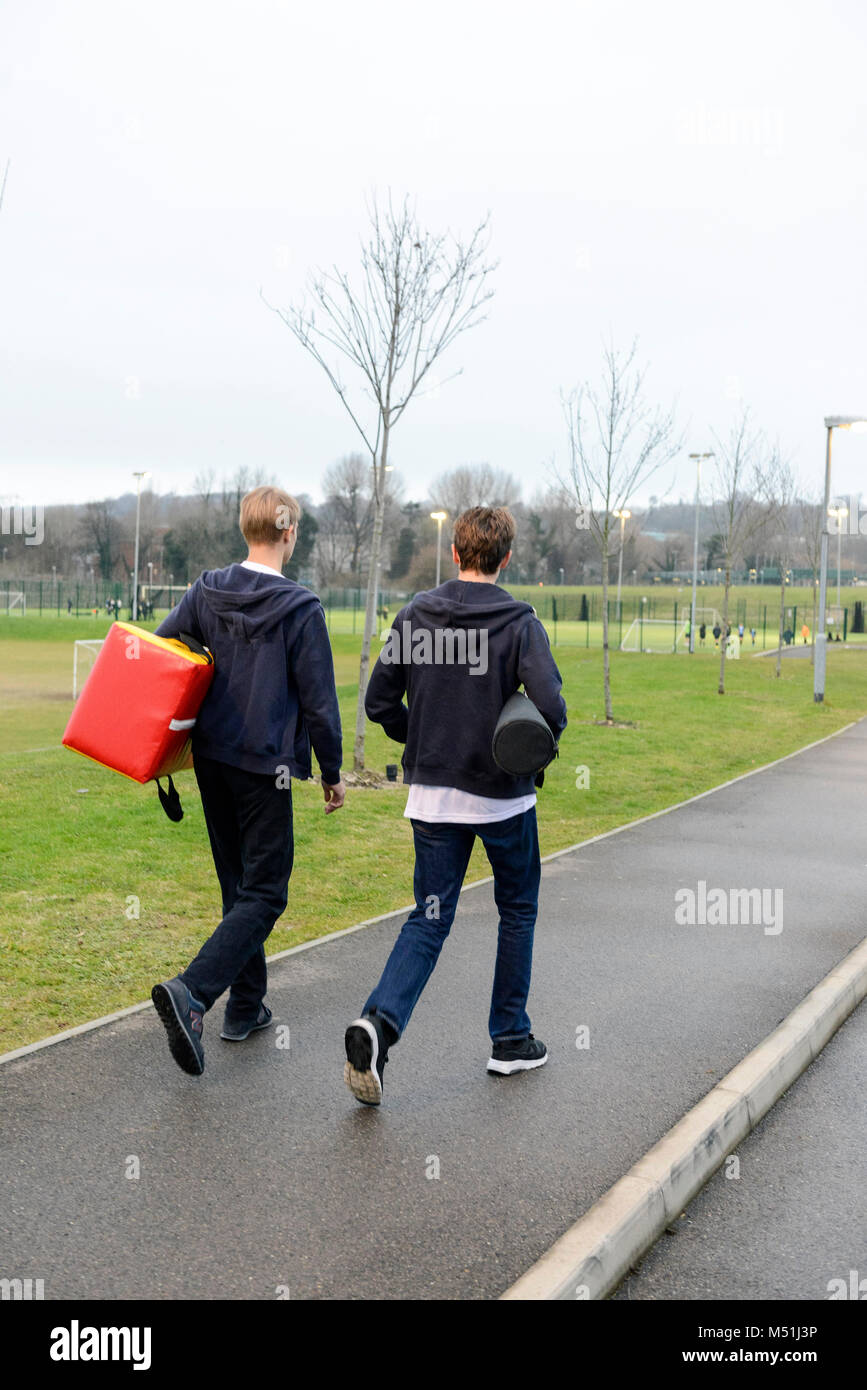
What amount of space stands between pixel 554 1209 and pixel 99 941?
316 centimetres

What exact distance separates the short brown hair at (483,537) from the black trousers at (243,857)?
101 centimetres

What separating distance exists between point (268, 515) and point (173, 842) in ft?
15.1

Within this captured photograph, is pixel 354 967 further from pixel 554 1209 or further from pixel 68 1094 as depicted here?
pixel 554 1209

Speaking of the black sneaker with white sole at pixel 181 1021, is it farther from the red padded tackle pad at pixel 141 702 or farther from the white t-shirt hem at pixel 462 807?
the white t-shirt hem at pixel 462 807

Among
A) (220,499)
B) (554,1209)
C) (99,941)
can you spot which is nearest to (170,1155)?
(554,1209)

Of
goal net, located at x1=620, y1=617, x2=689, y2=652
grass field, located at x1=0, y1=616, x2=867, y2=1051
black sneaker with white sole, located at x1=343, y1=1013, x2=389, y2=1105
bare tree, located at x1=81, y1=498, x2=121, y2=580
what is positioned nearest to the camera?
black sneaker with white sole, located at x1=343, y1=1013, x2=389, y2=1105

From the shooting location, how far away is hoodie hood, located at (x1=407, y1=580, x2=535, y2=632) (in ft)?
13.0

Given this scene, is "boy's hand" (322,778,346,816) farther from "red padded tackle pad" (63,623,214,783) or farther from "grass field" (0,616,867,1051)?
"grass field" (0,616,867,1051)

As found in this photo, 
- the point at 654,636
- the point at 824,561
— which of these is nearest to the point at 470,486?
the point at 654,636

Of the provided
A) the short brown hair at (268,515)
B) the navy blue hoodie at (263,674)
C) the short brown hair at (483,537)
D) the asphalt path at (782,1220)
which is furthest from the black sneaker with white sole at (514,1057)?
the short brown hair at (268,515)

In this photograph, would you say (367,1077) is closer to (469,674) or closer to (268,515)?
(469,674)

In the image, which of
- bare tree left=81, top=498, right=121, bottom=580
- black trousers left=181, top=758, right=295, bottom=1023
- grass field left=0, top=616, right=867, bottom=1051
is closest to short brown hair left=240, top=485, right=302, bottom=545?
black trousers left=181, top=758, right=295, bottom=1023

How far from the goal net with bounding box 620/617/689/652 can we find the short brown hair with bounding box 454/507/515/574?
38033 mm

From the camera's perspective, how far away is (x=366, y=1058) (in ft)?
12.4
